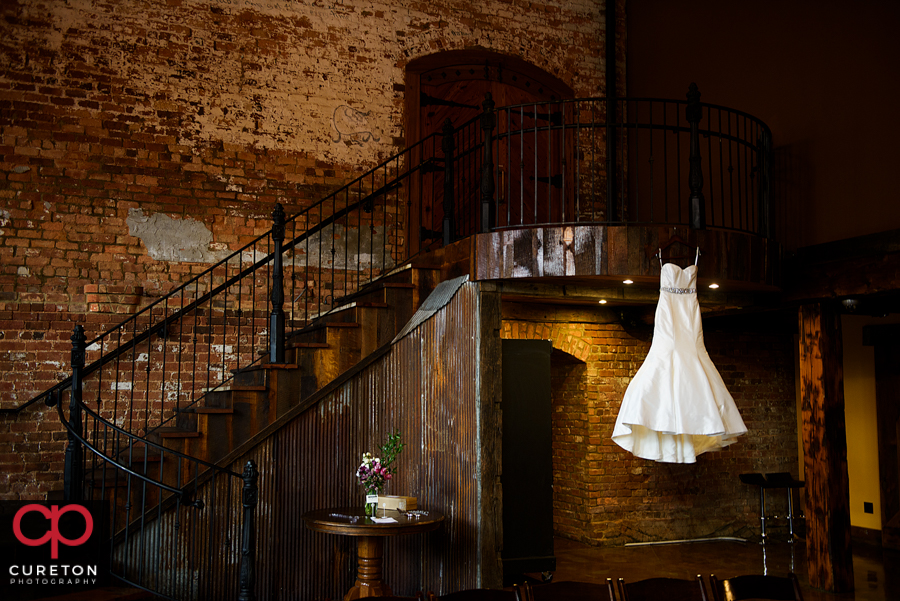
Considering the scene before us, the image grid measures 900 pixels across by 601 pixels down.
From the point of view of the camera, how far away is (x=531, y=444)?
5.23 m

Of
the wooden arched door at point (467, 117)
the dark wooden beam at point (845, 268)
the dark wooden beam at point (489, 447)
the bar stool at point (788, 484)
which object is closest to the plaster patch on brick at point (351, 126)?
the wooden arched door at point (467, 117)

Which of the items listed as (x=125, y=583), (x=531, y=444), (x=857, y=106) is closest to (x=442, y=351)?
(x=531, y=444)

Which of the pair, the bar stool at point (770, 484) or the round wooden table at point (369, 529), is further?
the bar stool at point (770, 484)

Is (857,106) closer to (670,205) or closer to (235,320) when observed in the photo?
(670,205)

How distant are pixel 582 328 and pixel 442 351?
2502 mm

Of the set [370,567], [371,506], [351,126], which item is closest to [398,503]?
[371,506]

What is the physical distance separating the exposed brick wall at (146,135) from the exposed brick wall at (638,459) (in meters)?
2.65

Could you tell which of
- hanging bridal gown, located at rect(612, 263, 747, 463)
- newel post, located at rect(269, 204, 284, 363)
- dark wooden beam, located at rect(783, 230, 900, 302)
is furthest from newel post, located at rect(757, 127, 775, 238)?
newel post, located at rect(269, 204, 284, 363)

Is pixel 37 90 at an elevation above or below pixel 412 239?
above

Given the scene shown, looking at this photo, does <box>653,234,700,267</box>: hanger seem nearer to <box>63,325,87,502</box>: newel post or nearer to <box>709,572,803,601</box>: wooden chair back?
<box>709,572,803,601</box>: wooden chair back

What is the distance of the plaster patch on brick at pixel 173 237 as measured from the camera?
6.71m

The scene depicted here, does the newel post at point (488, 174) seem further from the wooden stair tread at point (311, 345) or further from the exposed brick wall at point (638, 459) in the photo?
the exposed brick wall at point (638, 459)

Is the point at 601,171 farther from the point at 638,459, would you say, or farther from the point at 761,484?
the point at 761,484

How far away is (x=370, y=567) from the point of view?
4.70 metres
